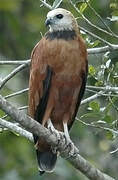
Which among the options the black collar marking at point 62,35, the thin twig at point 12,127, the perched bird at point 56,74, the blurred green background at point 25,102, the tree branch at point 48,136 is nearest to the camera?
the tree branch at point 48,136

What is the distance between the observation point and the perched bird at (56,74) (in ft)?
20.6

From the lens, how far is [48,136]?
18.4ft

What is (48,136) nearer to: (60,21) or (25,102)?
(60,21)

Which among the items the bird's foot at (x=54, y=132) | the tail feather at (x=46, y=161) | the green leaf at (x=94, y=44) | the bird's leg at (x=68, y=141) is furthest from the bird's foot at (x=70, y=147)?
the green leaf at (x=94, y=44)

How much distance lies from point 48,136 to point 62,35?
1.25m

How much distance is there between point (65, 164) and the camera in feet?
26.0

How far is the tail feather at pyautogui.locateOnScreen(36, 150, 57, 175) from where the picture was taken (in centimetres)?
654

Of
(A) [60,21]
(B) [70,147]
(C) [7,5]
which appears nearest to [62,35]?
(A) [60,21]

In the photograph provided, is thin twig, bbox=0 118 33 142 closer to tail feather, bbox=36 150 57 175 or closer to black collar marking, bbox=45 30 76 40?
tail feather, bbox=36 150 57 175

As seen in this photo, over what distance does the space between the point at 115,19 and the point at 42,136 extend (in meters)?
1.27

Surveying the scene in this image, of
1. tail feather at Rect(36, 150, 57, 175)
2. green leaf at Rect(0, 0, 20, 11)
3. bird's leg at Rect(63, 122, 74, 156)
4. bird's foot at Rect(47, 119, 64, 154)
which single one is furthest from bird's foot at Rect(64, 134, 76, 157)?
green leaf at Rect(0, 0, 20, 11)

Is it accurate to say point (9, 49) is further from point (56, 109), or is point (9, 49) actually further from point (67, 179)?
point (56, 109)

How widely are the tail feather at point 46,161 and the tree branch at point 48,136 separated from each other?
13.7 inches

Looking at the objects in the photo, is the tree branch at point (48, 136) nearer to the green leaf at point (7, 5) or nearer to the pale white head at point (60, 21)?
the pale white head at point (60, 21)
